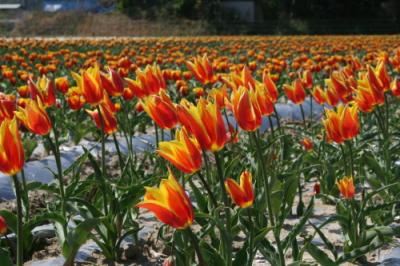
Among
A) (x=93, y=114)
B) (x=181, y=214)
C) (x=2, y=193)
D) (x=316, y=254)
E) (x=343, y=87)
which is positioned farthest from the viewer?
(x=2, y=193)

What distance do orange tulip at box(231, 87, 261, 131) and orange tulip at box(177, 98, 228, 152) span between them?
0.80ft

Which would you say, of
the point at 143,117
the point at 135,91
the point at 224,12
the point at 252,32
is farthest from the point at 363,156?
the point at 224,12

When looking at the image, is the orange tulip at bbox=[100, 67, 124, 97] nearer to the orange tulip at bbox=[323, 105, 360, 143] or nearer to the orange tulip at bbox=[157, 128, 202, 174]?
the orange tulip at bbox=[323, 105, 360, 143]

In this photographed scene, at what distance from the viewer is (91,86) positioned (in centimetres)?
302

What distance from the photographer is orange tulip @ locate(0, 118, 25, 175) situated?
1.95 meters

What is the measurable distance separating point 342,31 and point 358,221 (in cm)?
3587

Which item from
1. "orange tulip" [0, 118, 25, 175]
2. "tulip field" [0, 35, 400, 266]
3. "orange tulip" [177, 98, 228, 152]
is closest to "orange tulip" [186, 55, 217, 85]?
"tulip field" [0, 35, 400, 266]

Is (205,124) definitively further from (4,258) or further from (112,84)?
(112,84)

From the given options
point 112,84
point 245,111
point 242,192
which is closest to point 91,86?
point 112,84

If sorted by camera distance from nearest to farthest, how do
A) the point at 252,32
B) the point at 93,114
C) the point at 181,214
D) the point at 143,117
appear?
1. the point at 181,214
2. the point at 93,114
3. the point at 143,117
4. the point at 252,32

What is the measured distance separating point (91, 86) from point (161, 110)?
2.23ft

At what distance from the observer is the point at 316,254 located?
2410mm

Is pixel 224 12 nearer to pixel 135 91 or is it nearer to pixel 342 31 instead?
pixel 342 31

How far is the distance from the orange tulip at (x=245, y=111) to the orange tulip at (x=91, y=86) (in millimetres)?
940
